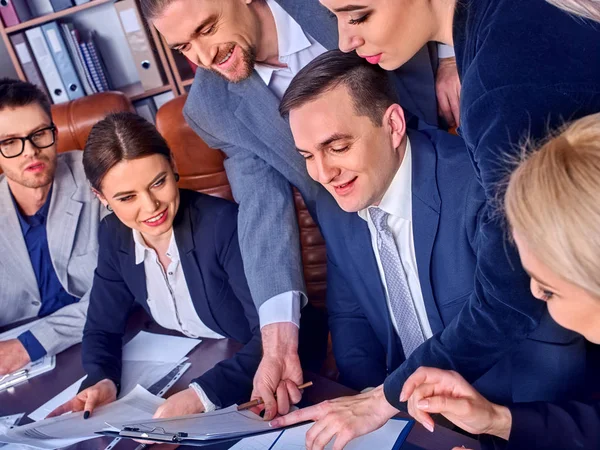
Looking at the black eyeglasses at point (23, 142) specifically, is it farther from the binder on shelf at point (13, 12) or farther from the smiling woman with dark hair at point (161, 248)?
the binder on shelf at point (13, 12)

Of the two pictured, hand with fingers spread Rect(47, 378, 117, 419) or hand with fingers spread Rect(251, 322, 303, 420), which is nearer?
hand with fingers spread Rect(251, 322, 303, 420)

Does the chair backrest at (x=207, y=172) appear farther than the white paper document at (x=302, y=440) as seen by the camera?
Yes

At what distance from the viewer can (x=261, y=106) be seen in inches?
71.2

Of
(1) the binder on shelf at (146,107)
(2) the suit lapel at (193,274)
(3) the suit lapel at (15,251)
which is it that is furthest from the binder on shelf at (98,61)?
(2) the suit lapel at (193,274)

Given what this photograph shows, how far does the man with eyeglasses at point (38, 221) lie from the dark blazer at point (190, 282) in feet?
1.11

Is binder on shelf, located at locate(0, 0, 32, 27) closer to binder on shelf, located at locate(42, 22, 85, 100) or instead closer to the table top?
binder on shelf, located at locate(42, 22, 85, 100)

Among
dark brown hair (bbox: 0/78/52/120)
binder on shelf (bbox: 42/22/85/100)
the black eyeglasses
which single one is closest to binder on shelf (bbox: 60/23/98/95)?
binder on shelf (bbox: 42/22/85/100)

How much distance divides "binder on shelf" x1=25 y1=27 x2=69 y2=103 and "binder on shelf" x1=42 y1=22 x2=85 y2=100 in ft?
0.07

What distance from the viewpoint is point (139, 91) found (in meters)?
3.47

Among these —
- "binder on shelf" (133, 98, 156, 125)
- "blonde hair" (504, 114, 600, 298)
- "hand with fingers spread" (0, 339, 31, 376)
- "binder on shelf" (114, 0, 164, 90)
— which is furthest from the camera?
"binder on shelf" (133, 98, 156, 125)

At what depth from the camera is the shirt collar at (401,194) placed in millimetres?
1514

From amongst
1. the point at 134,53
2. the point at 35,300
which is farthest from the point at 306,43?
the point at 134,53

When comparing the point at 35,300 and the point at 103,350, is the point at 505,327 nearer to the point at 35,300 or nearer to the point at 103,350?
the point at 103,350

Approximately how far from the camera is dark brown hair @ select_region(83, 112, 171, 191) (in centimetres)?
181
